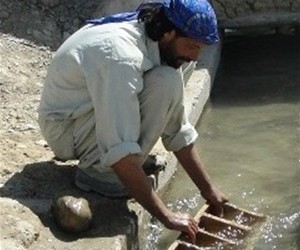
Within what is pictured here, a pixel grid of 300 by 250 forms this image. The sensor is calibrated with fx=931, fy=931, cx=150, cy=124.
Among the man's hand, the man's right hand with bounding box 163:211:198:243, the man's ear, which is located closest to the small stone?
the man's right hand with bounding box 163:211:198:243

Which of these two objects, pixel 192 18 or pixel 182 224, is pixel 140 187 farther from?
pixel 192 18

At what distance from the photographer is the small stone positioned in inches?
178

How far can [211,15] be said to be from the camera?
15.1 ft

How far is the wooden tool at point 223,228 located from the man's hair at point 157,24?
1014mm

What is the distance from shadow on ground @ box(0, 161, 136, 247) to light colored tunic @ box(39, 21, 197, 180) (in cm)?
17

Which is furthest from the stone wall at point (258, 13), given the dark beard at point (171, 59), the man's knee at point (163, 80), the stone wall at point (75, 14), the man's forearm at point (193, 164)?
the man's knee at point (163, 80)

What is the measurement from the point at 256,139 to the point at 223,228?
167 centimetres

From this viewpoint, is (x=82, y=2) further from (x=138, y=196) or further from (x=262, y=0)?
(x=138, y=196)

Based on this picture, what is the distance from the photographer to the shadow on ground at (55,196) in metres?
4.67

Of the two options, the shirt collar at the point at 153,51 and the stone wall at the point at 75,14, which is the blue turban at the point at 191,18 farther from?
the stone wall at the point at 75,14

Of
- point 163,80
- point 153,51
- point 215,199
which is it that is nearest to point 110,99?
point 163,80

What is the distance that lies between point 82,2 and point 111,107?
383cm

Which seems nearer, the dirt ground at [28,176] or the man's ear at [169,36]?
the dirt ground at [28,176]

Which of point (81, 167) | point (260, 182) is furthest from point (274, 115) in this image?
point (81, 167)
